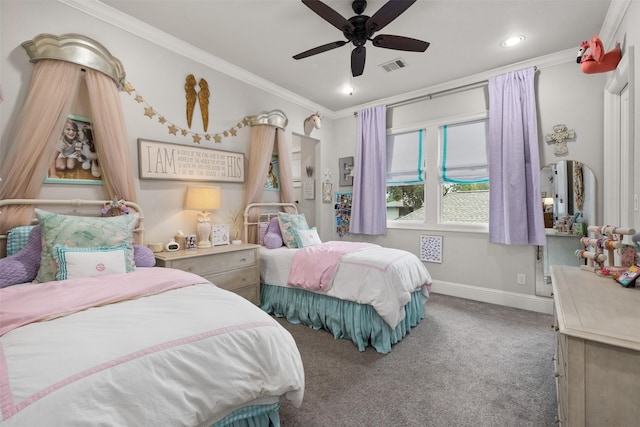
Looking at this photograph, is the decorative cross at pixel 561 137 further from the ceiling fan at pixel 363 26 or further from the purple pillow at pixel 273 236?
the purple pillow at pixel 273 236

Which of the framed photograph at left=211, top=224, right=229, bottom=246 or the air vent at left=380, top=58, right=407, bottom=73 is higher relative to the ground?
the air vent at left=380, top=58, right=407, bottom=73

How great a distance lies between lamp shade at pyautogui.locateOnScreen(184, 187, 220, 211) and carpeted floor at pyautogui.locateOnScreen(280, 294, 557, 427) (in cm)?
148

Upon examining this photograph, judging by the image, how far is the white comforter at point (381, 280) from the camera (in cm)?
237

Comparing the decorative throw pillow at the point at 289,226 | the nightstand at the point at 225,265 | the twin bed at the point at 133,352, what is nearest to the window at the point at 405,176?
the decorative throw pillow at the point at 289,226

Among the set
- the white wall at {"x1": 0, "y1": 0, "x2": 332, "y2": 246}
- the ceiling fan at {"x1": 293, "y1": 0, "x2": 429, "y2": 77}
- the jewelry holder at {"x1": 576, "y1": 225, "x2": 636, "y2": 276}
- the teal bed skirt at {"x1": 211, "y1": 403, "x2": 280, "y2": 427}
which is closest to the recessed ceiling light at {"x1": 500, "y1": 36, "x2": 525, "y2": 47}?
the ceiling fan at {"x1": 293, "y1": 0, "x2": 429, "y2": 77}

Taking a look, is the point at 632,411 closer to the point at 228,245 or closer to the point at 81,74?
the point at 228,245

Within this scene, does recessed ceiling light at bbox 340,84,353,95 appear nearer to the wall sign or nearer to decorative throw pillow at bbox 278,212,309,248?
the wall sign

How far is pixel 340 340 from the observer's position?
8.59ft

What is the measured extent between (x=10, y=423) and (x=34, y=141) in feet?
6.72

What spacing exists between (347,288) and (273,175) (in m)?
2.07

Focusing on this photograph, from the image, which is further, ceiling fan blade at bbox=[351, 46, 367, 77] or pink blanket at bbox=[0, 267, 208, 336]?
ceiling fan blade at bbox=[351, 46, 367, 77]

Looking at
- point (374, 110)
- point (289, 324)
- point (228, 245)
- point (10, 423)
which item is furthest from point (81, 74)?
point (374, 110)

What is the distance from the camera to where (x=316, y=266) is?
110 inches

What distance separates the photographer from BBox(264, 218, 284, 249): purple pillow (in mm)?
3412
